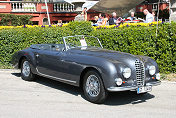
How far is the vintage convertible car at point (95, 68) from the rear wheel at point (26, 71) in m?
0.57

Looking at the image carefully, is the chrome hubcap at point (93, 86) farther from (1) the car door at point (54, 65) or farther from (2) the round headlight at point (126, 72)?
(2) the round headlight at point (126, 72)

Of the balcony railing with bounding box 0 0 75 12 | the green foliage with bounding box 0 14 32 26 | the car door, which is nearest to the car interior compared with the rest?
the car door

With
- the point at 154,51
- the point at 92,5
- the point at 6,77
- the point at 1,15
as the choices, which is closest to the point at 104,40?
the point at 154,51

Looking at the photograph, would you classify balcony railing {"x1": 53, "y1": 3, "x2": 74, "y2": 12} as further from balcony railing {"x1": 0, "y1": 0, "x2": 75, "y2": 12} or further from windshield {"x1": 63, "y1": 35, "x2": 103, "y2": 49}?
windshield {"x1": 63, "y1": 35, "x2": 103, "y2": 49}

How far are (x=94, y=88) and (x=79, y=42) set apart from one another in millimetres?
1903

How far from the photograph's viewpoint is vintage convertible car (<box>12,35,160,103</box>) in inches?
244

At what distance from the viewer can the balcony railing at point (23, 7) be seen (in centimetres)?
2605

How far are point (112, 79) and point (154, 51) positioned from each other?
408cm

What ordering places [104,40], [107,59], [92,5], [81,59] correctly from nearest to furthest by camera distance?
[107,59]
[81,59]
[104,40]
[92,5]

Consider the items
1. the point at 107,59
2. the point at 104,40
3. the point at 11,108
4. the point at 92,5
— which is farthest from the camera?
the point at 92,5

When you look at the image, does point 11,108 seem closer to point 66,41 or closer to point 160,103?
point 66,41

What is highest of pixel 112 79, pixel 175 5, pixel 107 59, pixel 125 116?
pixel 175 5

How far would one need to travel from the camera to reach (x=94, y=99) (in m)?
6.46

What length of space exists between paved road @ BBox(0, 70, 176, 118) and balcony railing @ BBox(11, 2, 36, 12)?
61.3 ft
